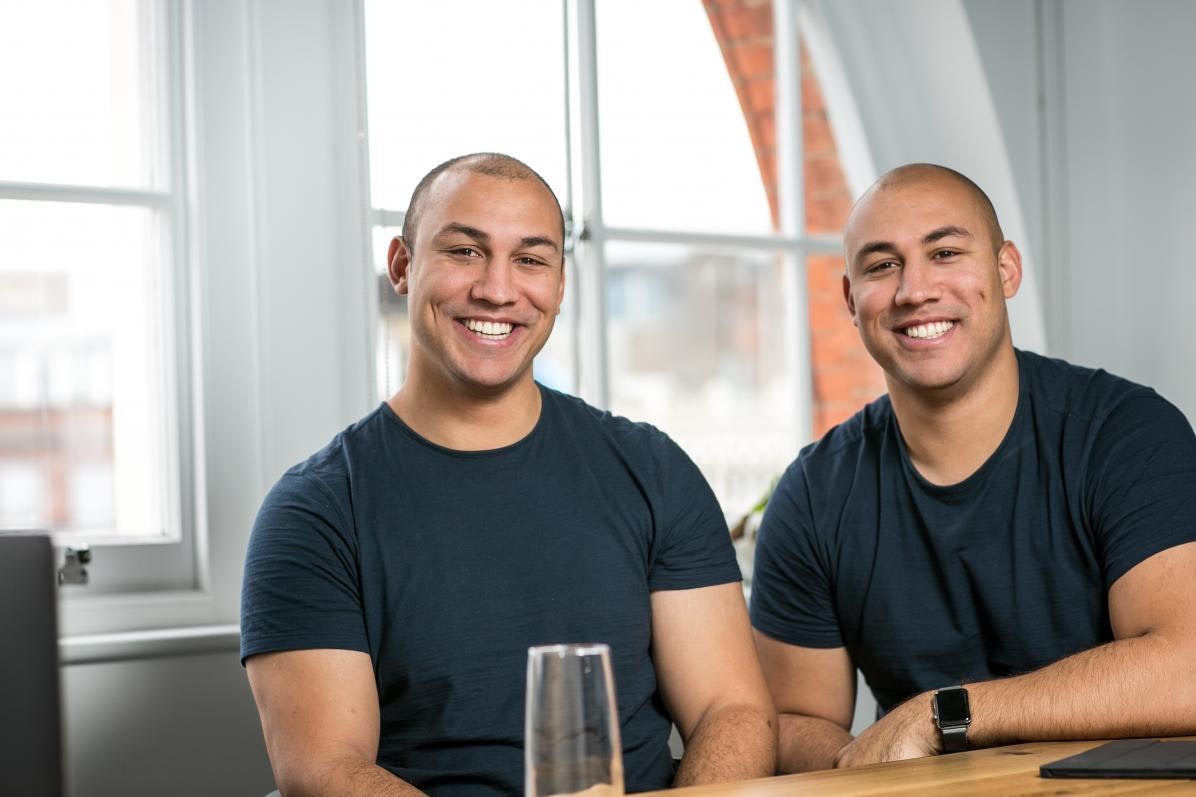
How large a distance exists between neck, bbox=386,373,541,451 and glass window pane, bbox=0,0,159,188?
35.0 inches

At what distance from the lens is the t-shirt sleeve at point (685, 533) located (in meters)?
2.03

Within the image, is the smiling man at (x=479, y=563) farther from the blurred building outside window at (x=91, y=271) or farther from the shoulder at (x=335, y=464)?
the blurred building outside window at (x=91, y=271)

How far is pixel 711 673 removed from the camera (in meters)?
1.99

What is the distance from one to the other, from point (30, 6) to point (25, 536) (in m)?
1.89

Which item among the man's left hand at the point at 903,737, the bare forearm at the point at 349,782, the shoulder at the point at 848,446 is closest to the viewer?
Answer: the bare forearm at the point at 349,782

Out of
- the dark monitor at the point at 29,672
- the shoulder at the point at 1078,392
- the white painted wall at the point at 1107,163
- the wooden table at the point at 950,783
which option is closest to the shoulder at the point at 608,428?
the shoulder at the point at 1078,392

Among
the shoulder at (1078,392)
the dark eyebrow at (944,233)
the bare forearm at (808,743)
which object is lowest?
the bare forearm at (808,743)

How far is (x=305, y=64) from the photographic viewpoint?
255 cm

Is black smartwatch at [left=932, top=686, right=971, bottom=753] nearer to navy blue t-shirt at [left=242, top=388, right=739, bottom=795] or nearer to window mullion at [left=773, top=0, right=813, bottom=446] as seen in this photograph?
navy blue t-shirt at [left=242, top=388, right=739, bottom=795]

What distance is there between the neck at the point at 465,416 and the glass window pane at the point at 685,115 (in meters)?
1.13

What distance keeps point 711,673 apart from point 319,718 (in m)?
0.61

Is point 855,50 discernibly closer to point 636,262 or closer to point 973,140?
point 973,140

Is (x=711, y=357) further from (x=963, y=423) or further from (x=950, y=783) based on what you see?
(x=950, y=783)

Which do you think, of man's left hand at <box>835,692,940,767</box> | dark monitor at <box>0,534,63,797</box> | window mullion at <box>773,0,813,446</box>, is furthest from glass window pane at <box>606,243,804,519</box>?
dark monitor at <box>0,534,63,797</box>
